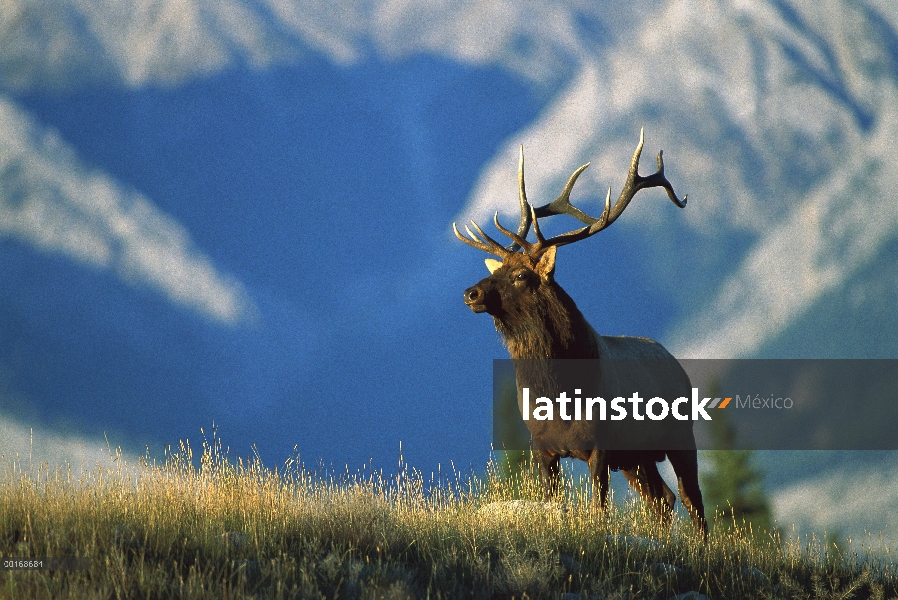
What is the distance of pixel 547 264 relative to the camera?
30.9ft

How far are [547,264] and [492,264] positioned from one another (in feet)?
2.23

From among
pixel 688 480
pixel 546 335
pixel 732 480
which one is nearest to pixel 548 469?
pixel 546 335

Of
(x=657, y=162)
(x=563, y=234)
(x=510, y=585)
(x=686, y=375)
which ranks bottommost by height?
(x=510, y=585)

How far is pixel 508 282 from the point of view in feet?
30.8

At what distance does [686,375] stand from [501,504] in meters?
3.26

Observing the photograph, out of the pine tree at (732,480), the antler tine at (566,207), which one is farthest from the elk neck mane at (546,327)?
the pine tree at (732,480)

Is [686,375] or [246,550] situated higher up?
[686,375]

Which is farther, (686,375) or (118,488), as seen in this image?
(686,375)

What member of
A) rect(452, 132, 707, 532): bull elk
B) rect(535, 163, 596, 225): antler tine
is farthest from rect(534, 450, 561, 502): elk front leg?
rect(535, 163, 596, 225): antler tine

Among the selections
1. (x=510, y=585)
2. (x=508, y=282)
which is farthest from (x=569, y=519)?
(x=508, y=282)

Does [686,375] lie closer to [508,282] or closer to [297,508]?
[508,282]

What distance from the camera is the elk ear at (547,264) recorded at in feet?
30.8

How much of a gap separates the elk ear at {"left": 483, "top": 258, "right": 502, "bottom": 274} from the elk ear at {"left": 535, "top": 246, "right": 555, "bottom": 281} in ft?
1.64

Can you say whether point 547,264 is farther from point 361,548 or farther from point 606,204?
point 361,548
